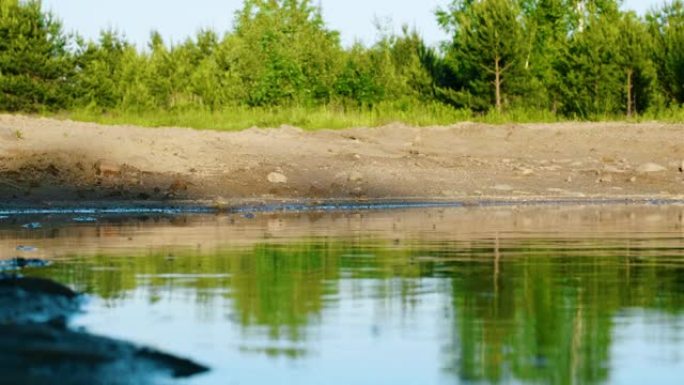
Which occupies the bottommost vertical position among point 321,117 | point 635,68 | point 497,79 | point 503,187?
point 503,187

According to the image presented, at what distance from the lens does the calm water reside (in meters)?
7.90

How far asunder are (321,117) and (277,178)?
12.6 meters

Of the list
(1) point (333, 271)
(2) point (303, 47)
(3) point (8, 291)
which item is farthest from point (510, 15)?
(3) point (8, 291)

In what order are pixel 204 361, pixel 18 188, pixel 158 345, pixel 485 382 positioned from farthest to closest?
pixel 18 188 < pixel 158 345 < pixel 204 361 < pixel 485 382

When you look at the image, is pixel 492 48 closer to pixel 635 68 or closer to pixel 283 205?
pixel 635 68

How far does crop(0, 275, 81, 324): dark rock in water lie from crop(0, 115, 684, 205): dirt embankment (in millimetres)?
16457

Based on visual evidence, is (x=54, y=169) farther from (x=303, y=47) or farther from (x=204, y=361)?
(x=303, y=47)

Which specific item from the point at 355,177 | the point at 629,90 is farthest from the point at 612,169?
the point at 629,90

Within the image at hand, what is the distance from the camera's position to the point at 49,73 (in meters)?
50.3

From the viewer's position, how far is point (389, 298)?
11156mm

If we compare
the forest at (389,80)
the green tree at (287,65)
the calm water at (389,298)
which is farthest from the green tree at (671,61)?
the calm water at (389,298)

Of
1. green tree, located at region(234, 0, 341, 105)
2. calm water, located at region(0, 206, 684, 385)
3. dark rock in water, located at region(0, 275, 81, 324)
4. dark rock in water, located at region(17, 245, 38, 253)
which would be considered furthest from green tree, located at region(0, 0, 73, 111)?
dark rock in water, located at region(0, 275, 81, 324)

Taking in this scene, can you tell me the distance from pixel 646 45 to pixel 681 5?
12.5 metres

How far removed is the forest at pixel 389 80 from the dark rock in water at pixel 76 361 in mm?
34515
